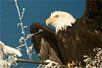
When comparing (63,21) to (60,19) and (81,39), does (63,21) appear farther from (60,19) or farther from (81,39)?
(81,39)

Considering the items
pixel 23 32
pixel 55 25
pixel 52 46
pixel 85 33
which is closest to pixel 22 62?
pixel 23 32

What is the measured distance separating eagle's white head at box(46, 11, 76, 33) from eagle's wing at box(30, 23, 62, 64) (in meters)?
0.08

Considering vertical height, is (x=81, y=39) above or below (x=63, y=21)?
below

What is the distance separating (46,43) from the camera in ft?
7.01

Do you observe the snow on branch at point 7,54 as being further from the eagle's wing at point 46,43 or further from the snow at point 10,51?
the eagle's wing at point 46,43

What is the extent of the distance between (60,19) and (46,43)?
16.5 inches

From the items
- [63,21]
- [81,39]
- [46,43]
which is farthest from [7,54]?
[63,21]

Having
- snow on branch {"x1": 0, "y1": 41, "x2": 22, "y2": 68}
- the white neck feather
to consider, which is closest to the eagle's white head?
the white neck feather

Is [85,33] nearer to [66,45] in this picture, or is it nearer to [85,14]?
[85,14]

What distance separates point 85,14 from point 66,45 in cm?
29

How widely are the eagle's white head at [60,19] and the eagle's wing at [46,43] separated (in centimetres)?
8

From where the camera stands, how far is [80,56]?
5.84 ft

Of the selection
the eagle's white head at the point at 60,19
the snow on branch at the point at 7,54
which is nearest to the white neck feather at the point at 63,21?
the eagle's white head at the point at 60,19

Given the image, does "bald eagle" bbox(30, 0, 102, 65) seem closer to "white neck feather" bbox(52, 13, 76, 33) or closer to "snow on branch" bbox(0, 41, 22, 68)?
"white neck feather" bbox(52, 13, 76, 33)
